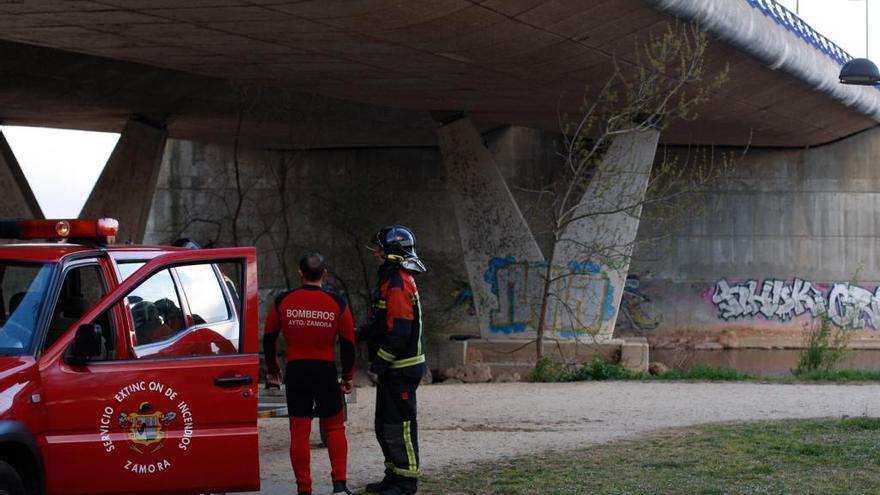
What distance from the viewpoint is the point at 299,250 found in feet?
121

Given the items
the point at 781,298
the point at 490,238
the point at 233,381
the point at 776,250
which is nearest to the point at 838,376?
the point at 490,238

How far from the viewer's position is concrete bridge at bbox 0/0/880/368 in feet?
62.4

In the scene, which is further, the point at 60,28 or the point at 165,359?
the point at 60,28

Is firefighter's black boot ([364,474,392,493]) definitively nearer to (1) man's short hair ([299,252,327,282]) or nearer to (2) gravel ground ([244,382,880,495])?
(2) gravel ground ([244,382,880,495])

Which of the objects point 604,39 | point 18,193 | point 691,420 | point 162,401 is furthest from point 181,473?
point 18,193

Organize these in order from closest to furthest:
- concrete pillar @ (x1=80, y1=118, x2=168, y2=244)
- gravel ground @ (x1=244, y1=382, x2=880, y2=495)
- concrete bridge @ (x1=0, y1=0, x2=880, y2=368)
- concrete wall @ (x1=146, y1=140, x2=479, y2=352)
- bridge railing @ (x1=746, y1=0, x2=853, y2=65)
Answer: gravel ground @ (x1=244, y1=382, x2=880, y2=495) < concrete bridge @ (x1=0, y1=0, x2=880, y2=368) < bridge railing @ (x1=746, y1=0, x2=853, y2=65) < concrete pillar @ (x1=80, y1=118, x2=168, y2=244) < concrete wall @ (x1=146, y1=140, x2=479, y2=352)

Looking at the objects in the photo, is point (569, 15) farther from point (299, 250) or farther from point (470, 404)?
point (299, 250)

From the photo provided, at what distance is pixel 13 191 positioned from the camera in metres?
28.0

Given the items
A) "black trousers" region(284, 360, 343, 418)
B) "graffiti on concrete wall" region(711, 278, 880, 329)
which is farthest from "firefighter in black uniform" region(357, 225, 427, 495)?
"graffiti on concrete wall" region(711, 278, 880, 329)

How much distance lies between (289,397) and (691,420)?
24.1 ft

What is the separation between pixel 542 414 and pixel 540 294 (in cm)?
1228

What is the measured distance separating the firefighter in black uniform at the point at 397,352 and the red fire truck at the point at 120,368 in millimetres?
1097

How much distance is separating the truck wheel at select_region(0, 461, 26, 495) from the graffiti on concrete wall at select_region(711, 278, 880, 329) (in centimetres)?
3406

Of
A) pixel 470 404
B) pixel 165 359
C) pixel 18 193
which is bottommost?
pixel 470 404
